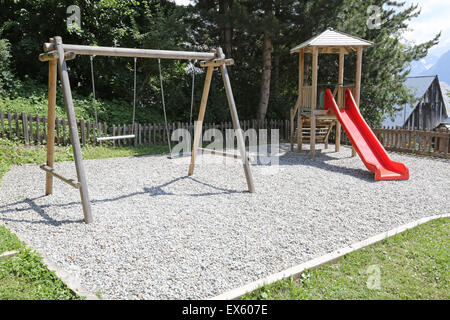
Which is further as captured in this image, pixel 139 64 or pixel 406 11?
pixel 406 11

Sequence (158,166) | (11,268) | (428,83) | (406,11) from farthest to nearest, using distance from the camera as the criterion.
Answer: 1. (428,83)
2. (406,11)
3. (158,166)
4. (11,268)

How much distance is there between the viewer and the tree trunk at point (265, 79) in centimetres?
1359

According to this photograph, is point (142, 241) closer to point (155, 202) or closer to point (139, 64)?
point (155, 202)

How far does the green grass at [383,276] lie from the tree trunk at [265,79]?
34.6 ft

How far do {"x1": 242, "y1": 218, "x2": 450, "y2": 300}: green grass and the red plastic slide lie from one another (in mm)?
3569

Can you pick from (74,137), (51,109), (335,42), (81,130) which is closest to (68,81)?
(74,137)

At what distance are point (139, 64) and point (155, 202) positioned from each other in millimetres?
9291

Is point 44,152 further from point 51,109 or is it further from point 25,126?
point 51,109

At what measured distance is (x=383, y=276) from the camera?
3.44 m

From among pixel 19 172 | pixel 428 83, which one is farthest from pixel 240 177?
pixel 428 83

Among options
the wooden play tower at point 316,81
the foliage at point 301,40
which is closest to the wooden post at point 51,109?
the wooden play tower at point 316,81

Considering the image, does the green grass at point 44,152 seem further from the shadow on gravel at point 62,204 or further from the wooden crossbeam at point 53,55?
the wooden crossbeam at point 53,55

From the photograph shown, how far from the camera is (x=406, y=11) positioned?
48.5 feet

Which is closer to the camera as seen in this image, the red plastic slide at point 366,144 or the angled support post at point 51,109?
the angled support post at point 51,109
